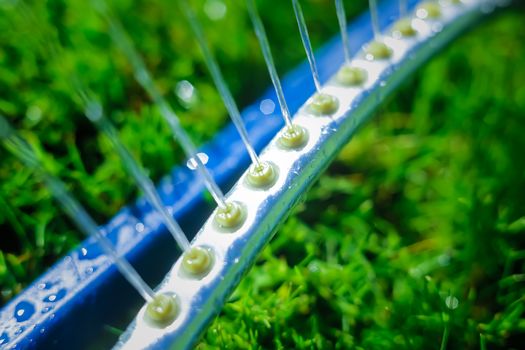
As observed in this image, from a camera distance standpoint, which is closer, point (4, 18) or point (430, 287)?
point (430, 287)

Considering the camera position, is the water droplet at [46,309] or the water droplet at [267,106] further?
the water droplet at [267,106]

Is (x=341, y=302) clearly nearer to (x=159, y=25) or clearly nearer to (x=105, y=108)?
(x=105, y=108)

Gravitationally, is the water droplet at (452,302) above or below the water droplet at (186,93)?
below

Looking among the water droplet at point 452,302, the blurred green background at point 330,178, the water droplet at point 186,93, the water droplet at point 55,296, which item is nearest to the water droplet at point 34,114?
the blurred green background at point 330,178

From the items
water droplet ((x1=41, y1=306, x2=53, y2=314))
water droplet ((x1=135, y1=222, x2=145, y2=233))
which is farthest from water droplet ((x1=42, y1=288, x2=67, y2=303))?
water droplet ((x1=135, y1=222, x2=145, y2=233))

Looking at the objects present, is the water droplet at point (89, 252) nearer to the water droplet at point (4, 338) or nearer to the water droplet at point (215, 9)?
the water droplet at point (4, 338)

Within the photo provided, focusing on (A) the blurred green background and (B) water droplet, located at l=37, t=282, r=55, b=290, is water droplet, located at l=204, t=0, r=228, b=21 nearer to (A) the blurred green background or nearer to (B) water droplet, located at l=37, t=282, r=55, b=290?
(A) the blurred green background

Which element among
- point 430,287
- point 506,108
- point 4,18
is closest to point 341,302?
point 430,287

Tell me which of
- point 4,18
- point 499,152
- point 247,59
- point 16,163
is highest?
point 4,18
